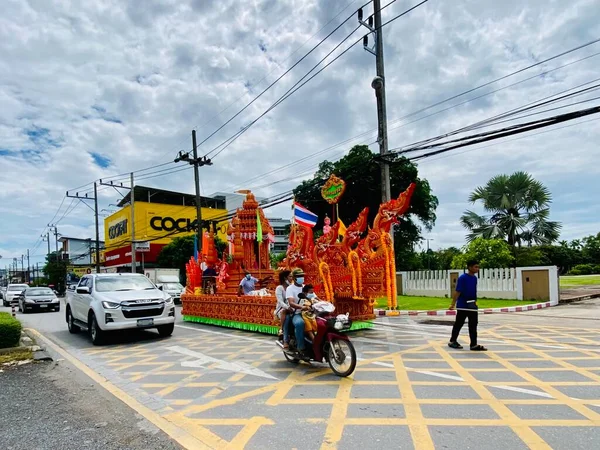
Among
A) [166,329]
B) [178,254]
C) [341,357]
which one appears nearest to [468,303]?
[341,357]

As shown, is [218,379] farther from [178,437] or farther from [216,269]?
[216,269]

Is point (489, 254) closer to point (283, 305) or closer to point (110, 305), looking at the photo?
point (283, 305)

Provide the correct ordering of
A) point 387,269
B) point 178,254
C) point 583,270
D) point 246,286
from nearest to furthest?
point 387,269 < point 246,286 < point 178,254 < point 583,270

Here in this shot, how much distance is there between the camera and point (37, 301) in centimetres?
2041

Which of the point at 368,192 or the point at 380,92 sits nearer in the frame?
the point at 380,92

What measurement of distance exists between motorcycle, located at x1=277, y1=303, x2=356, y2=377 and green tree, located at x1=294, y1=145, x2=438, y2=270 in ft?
54.8

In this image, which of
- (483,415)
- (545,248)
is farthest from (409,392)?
(545,248)

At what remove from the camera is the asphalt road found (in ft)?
12.2

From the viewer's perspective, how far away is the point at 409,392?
16.3 ft

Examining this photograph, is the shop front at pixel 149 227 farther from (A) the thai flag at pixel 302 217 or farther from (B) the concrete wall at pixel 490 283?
(A) the thai flag at pixel 302 217

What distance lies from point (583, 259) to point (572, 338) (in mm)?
46031

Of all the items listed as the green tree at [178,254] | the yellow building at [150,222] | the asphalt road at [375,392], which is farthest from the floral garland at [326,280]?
the yellow building at [150,222]

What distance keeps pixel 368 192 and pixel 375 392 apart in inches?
832

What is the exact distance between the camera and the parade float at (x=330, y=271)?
8727mm
